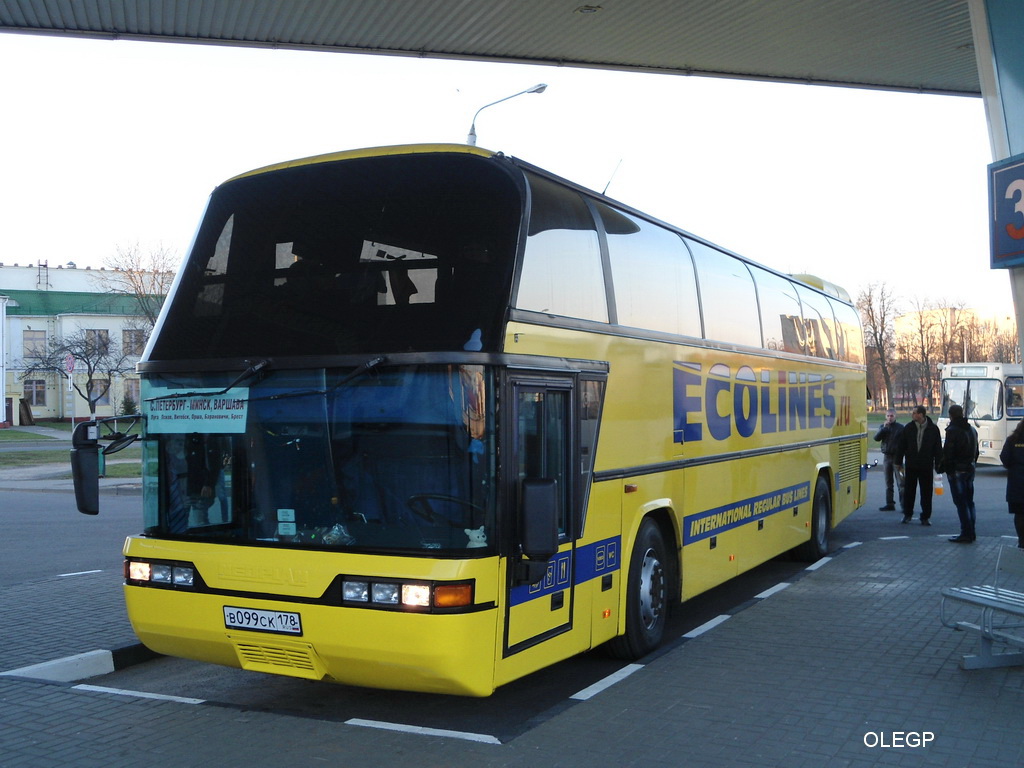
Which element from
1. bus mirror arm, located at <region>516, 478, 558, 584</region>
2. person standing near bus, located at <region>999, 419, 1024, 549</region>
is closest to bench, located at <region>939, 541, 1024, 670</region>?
person standing near bus, located at <region>999, 419, 1024, 549</region>

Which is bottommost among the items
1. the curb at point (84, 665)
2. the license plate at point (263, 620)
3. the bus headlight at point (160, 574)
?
the curb at point (84, 665)

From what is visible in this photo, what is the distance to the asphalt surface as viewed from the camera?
561 centimetres

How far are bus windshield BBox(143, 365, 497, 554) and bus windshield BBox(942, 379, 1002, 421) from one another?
1230 inches

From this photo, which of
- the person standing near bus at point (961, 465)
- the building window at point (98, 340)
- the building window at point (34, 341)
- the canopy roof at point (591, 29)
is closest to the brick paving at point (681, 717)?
the person standing near bus at point (961, 465)

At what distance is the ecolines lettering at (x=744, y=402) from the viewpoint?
8.95 meters

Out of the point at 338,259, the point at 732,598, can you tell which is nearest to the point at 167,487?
the point at 338,259

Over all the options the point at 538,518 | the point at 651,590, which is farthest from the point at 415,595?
the point at 651,590

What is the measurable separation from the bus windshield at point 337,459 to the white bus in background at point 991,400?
101ft

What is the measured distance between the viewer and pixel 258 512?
6.00 m

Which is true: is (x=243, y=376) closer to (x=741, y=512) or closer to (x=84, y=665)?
(x=84, y=665)

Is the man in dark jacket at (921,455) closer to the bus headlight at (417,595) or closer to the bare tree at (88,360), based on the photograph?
the bus headlight at (417,595)

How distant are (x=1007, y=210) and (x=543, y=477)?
18.1 feet

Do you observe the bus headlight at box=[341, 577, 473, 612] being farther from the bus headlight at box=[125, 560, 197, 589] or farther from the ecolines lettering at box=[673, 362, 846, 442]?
the ecolines lettering at box=[673, 362, 846, 442]

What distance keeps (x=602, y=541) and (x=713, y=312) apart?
11.9 ft
